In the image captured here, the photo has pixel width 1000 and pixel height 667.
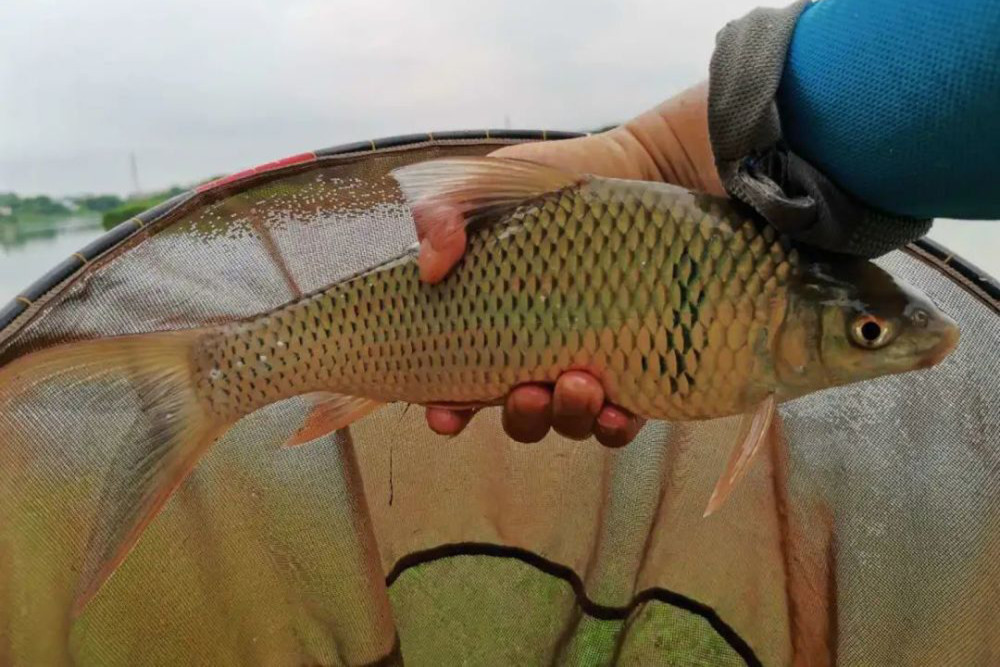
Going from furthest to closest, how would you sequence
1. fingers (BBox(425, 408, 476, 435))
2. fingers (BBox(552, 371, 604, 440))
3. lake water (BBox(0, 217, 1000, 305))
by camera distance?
lake water (BBox(0, 217, 1000, 305)) < fingers (BBox(425, 408, 476, 435)) < fingers (BBox(552, 371, 604, 440))

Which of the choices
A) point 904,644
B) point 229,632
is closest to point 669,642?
point 904,644

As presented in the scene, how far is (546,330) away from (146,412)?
0.57 m

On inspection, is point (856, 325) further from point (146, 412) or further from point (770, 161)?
point (146, 412)

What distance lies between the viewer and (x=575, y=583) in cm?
174

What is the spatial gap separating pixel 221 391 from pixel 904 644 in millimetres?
1201

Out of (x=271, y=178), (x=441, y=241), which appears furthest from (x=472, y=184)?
(x=271, y=178)

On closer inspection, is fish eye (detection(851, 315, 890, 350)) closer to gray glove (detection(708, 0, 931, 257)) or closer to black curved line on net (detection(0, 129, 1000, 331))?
gray glove (detection(708, 0, 931, 257))

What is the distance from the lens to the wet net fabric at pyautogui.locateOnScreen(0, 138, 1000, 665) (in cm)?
131

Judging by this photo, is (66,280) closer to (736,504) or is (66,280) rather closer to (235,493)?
(235,493)

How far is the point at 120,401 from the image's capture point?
126cm

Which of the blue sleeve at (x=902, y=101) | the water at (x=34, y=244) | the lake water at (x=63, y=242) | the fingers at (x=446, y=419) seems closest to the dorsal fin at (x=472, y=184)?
the blue sleeve at (x=902, y=101)

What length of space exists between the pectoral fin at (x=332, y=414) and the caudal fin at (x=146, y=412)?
0.11 m

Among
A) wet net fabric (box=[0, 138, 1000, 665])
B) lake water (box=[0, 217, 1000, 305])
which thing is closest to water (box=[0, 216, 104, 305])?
lake water (box=[0, 217, 1000, 305])

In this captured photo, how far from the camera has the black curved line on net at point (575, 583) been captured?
64.6 inches
